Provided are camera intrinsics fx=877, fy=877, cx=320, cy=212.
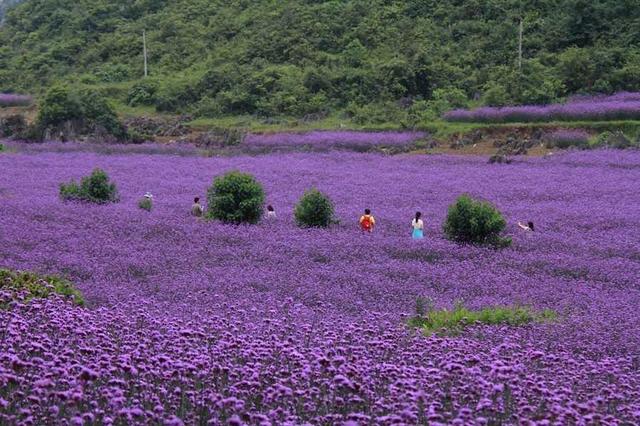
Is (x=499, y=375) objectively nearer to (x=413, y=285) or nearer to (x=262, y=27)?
(x=413, y=285)

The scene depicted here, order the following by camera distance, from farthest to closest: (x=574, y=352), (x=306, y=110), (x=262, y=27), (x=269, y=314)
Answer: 1. (x=262, y=27)
2. (x=306, y=110)
3. (x=269, y=314)
4. (x=574, y=352)

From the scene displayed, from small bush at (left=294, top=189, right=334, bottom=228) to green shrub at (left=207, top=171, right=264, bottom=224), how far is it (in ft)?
3.58

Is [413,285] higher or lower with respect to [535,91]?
lower

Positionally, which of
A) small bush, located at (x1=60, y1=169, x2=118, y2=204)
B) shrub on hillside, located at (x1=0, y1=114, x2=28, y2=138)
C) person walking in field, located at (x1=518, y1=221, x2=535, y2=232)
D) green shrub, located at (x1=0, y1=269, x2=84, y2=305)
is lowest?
person walking in field, located at (x1=518, y1=221, x2=535, y2=232)

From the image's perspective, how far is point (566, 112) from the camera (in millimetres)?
39844

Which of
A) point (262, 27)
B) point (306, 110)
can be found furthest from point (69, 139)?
point (262, 27)

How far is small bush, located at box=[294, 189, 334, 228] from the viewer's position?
19828 millimetres

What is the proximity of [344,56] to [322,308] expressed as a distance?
145 ft

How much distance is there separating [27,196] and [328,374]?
18.1 meters

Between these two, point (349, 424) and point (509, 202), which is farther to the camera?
point (509, 202)

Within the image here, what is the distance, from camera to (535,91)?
43125 mm

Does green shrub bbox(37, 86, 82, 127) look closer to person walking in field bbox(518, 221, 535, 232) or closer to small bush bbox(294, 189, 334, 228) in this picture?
small bush bbox(294, 189, 334, 228)

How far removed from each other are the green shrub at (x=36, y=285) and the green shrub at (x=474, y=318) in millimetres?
4507

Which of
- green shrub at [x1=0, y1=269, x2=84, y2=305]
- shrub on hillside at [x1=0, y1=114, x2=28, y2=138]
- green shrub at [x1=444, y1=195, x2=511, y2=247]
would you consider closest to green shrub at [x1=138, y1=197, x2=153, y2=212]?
green shrub at [x1=444, y1=195, x2=511, y2=247]
